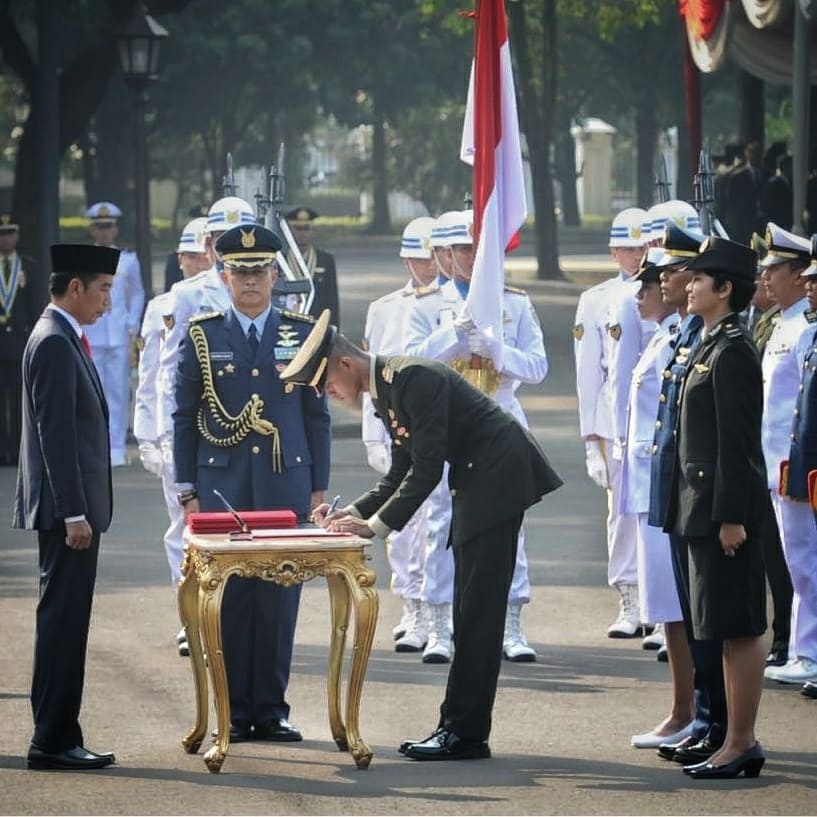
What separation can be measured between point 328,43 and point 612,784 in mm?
43754

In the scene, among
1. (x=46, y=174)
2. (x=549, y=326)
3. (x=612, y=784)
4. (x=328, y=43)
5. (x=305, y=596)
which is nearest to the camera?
(x=612, y=784)

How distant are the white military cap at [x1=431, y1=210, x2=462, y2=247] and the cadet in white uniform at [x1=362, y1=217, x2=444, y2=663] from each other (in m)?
0.16

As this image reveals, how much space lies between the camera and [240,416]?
9648 mm

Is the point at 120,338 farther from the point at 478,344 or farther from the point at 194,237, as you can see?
the point at 478,344

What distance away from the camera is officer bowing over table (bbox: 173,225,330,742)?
963cm

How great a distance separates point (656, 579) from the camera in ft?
31.7

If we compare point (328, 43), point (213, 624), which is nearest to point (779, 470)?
point (213, 624)

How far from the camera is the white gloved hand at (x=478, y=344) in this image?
36.3 ft

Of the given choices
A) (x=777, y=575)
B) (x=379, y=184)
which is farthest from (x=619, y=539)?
(x=379, y=184)

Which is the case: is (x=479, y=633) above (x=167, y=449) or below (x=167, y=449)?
below

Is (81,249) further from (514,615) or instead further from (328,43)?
(328,43)

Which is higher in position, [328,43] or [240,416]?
[328,43]

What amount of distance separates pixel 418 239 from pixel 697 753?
14.4 ft

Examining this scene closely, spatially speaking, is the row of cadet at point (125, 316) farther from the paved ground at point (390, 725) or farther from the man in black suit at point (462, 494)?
the man in black suit at point (462, 494)
